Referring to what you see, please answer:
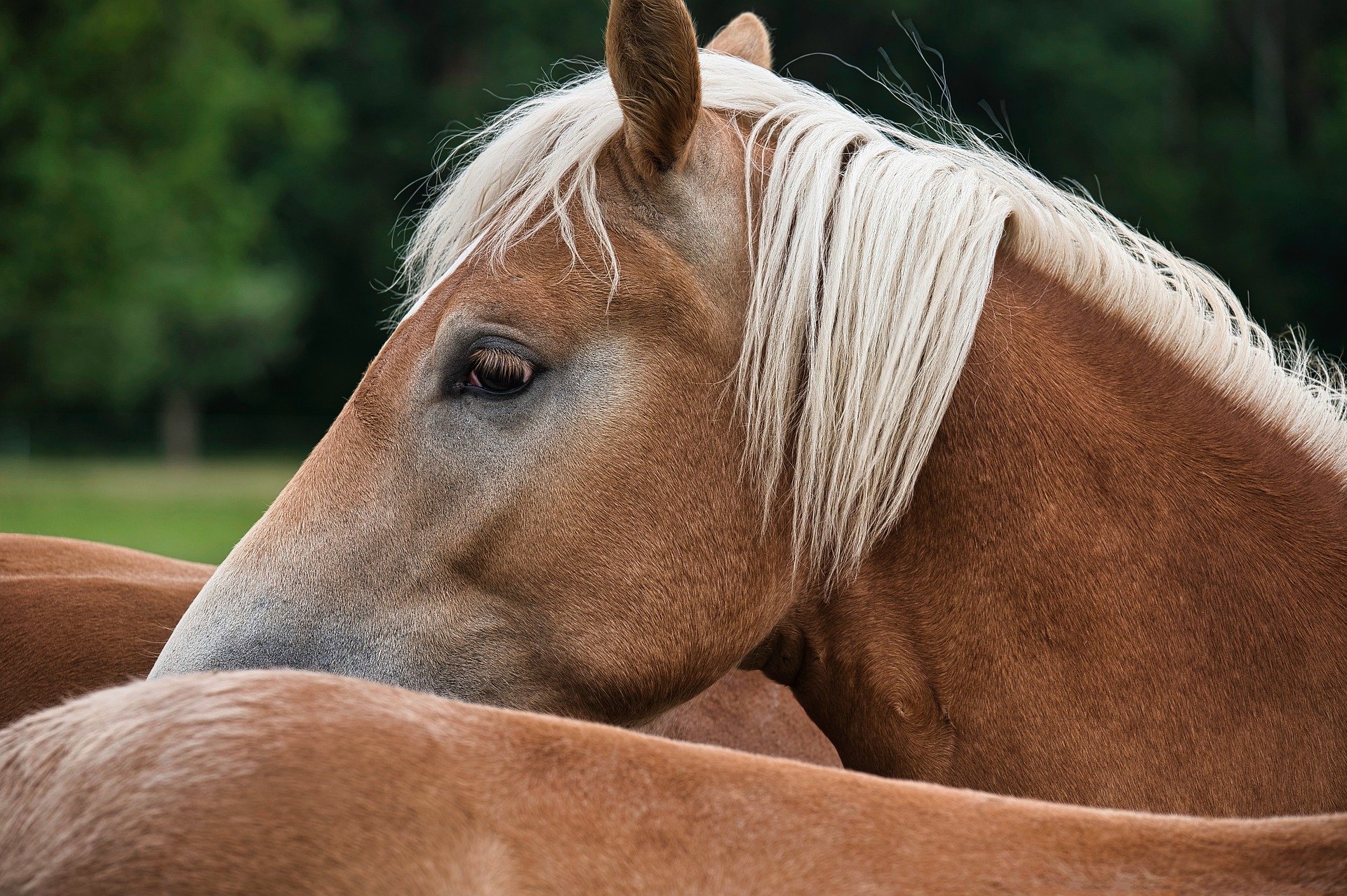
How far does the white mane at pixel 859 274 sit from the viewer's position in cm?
178

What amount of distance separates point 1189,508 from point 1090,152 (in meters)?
24.5

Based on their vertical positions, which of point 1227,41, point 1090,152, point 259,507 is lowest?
point 259,507

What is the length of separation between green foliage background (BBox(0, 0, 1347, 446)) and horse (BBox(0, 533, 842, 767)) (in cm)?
1051

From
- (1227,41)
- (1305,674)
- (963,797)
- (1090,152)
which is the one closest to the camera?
(963,797)

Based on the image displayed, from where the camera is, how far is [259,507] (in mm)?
16625

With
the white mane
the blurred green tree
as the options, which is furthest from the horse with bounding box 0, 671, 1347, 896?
the blurred green tree

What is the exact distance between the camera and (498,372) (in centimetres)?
179

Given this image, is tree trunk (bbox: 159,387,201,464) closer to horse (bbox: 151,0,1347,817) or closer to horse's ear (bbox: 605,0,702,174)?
horse (bbox: 151,0,1347,817)

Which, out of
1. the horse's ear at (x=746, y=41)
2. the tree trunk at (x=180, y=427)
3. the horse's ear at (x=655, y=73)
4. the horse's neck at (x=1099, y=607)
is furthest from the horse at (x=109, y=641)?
the tree trunk at (x=180, y=427)

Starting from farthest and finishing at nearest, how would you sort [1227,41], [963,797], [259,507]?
[1227,41]
[259,507]
[963,797]

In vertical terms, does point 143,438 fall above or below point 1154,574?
below

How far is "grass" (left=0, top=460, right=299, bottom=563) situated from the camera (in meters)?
12.7

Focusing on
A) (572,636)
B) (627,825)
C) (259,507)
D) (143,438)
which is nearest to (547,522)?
(572,636)

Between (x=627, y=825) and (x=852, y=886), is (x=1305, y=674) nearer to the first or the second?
(x=852, y=886)
